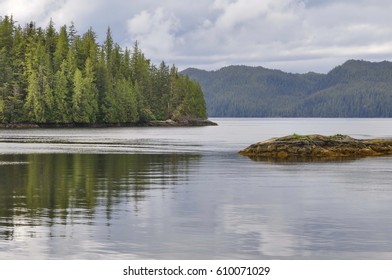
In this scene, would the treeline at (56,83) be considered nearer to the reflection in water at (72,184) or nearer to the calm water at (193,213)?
the reflection in water at (72,184)

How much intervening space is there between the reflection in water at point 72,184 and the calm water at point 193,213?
6 centimetres

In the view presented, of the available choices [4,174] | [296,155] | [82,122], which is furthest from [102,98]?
[4,174]

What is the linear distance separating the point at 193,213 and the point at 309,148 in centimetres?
3677

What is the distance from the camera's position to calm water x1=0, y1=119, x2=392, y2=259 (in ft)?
63.2

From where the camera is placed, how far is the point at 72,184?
35594mm

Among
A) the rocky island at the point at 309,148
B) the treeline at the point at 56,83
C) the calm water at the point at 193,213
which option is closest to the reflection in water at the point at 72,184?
the calm water at the point at 193,213

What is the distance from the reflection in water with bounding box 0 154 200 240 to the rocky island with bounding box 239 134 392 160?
22.3 ft

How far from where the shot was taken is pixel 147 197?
30172 mm

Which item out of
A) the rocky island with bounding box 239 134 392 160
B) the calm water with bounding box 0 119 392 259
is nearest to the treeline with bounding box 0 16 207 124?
the rocky island with bounding box 239 134 392 160

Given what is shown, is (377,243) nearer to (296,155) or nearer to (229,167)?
(229,167)

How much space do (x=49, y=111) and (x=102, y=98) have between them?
16174 mm

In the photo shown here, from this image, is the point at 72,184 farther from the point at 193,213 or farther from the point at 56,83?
the point at 56,83

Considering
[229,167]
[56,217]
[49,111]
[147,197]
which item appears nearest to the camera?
[56,217]

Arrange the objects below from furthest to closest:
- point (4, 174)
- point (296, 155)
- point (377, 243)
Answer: point (296, 155) < point (4, 174) < point (377, 243)
